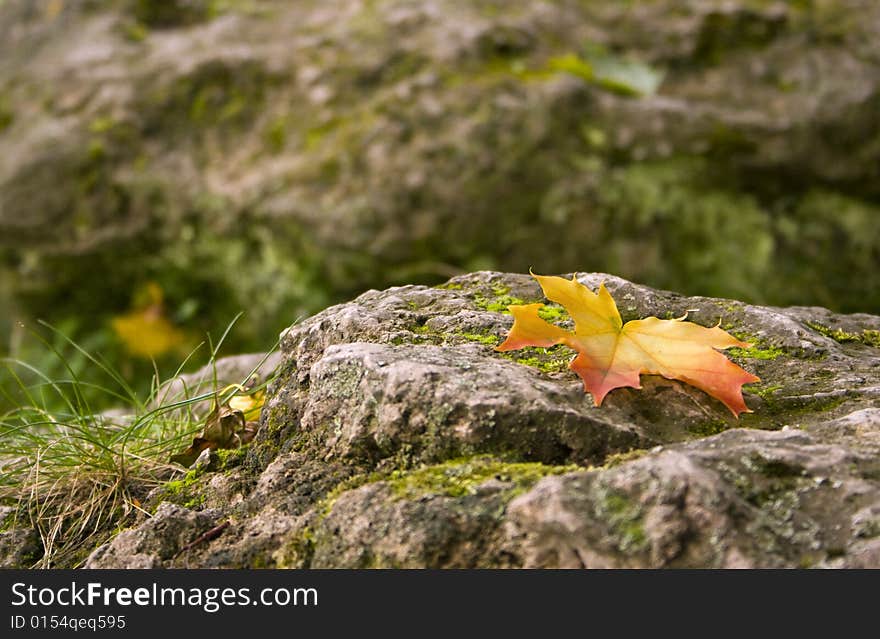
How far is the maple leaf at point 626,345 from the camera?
1.36m

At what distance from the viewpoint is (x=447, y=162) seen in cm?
348

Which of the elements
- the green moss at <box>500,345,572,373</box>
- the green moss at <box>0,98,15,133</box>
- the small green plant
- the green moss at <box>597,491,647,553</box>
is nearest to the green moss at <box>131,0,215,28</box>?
the green moss at <box>0,98,15,133</box>

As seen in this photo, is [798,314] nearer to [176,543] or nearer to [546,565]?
[546,565]

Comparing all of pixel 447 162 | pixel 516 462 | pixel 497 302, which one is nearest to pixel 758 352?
pixel 497 302

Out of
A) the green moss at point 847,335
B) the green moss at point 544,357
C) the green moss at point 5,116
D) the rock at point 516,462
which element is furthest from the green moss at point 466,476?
the green moss at point 5,116

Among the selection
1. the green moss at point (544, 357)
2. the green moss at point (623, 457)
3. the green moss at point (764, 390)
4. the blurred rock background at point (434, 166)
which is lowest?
the blurred rock background at point (434, 166)

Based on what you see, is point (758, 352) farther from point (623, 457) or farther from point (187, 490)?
point (187, 490)

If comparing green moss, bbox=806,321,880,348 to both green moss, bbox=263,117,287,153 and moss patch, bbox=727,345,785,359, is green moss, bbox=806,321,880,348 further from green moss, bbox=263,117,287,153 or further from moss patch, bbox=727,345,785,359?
green moss, bbox=263,117,287,153

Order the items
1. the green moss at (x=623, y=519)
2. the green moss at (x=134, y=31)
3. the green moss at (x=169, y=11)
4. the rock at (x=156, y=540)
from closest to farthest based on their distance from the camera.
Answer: the green moss at (x=623, y=519)
the rock at (x=156, y=540)
the green moss at (x=134, y=31)
the green moss at (x=169, y=11)

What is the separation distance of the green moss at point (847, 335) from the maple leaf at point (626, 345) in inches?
17.1

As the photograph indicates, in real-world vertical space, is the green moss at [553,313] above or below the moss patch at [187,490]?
above

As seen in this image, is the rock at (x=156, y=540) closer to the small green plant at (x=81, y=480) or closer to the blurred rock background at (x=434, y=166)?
the small green plant at (x=81, y=480)

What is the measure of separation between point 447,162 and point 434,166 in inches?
2.3
